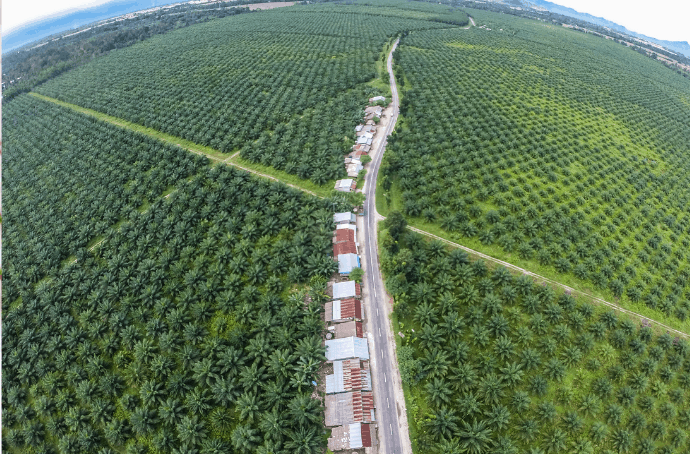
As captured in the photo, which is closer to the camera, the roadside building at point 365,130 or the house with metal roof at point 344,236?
the house with metal roof at point 344,236

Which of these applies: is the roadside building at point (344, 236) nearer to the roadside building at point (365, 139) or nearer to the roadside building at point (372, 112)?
the roadside building at point (365, 139)

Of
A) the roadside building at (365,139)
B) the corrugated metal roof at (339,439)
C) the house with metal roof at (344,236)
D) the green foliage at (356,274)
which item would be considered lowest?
the corrugated metal roof at (339,439)

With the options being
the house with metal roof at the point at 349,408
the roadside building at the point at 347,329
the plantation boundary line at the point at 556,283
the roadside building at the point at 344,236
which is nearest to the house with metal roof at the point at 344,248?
the roadside building at the point at 344,236

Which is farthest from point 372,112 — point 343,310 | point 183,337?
point 183,337

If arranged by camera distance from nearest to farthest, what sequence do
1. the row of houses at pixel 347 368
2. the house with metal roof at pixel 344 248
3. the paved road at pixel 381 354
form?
1. the row of houses at pixel 347 368
2. the paved road at pixel 381 354
3. the house with metal roof at pixel 344 248

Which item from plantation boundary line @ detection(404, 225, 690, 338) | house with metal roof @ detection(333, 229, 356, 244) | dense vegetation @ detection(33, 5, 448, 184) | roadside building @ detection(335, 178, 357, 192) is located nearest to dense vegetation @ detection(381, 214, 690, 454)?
plantation boundary line @ detection(404, 225, 690, 338)

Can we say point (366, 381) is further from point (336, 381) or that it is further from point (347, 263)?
point (347, 263)
